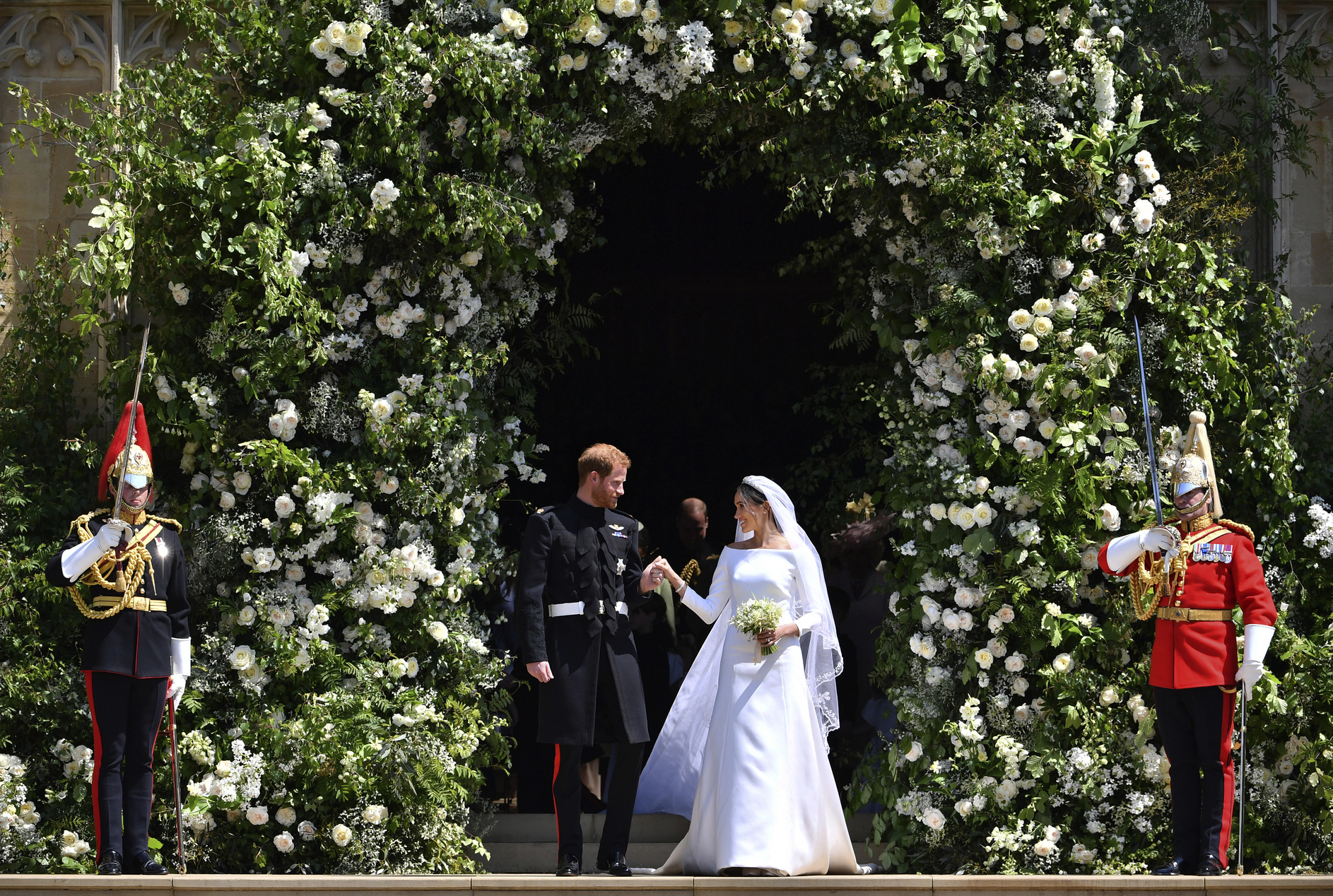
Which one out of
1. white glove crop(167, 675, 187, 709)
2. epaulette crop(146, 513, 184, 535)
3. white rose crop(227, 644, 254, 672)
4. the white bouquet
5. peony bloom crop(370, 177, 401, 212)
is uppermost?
peony bloom crop(370, 177, 401, 212)

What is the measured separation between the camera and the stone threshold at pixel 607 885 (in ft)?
19.7

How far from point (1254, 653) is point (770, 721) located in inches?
84.7

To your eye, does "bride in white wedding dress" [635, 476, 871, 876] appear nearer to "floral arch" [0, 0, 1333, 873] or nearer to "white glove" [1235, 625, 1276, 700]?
"floral arch" [0, 0, 1333, 873]

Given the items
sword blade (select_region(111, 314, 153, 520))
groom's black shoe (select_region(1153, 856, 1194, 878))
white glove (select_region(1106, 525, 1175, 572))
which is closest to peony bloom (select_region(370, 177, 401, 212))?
sword blade (select_region(111, 314, 153, 520))

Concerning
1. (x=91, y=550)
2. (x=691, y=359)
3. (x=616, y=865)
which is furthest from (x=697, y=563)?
(x=691, y=359)

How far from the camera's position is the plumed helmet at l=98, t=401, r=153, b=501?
21.5ft

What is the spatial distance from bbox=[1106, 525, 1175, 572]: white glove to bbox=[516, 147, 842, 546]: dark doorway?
4318 millimetres

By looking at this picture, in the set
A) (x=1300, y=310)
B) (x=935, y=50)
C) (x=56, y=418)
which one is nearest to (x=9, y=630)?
(x=56, y=418)

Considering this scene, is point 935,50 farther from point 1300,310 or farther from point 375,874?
point 375,874

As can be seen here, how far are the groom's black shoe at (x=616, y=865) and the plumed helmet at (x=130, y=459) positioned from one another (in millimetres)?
2741

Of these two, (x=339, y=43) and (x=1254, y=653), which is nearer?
(x=1254, y=653)

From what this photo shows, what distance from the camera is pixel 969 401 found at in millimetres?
7594

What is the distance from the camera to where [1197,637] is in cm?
649

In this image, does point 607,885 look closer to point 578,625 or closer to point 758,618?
Answer: point 578,625
